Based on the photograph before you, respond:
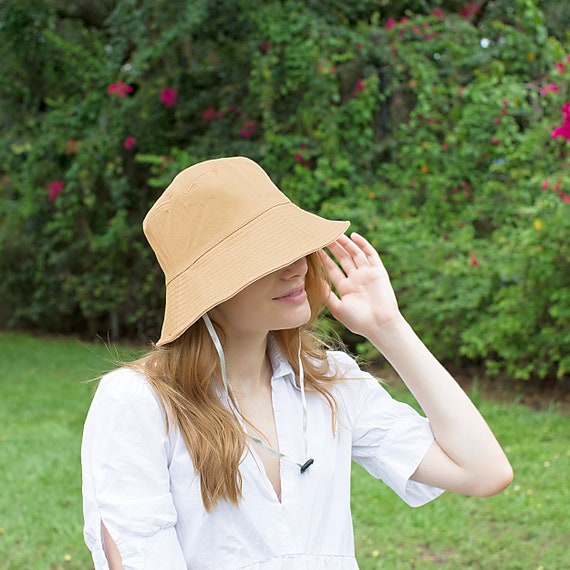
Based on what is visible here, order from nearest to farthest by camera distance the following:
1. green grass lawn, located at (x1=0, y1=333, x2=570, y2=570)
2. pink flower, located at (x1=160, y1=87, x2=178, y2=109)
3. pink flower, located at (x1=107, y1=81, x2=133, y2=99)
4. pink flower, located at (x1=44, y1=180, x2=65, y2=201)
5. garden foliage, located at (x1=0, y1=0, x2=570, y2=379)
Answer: green grass lawn, located at (x1=0, y1=333, x2=570, y2=570)
garden foliage, located at (x1=0, y1=0, x2=570, y2=379)
pink flower, located at (x1=107, y1=81, x2=133, y2=99)
pink flower, located at (x1=160, y1=87, x2=178, y2=109)
pink flower, located at (x1=44, y1=180, x2=65, y2=201)

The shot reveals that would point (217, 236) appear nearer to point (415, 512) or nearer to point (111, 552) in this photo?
point (111, 552)

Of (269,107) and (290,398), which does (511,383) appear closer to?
(269,107)

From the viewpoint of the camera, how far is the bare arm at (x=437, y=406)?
59.3 inches

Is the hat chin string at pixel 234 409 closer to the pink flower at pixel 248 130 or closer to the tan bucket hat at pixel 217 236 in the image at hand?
the tan bucket hat at pixel 217 236

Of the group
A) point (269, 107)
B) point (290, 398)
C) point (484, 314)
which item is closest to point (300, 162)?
point (269, 107)

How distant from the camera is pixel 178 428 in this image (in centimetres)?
136

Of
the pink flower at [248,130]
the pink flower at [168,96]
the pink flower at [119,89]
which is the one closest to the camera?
the pink flower at [119,89]

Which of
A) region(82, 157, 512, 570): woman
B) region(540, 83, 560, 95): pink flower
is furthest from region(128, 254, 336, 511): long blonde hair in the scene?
region(540, 83, 560, 95): pink flower

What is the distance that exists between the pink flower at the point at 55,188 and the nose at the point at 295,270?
7.30 metres

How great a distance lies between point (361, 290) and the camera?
5.24 feet

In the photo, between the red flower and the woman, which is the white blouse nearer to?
the woman

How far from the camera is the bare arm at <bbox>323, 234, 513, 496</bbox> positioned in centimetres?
151

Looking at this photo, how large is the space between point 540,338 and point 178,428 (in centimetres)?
457

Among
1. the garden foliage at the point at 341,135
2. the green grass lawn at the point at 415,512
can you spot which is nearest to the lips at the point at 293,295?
the green grass lawn at the point at 415,512
